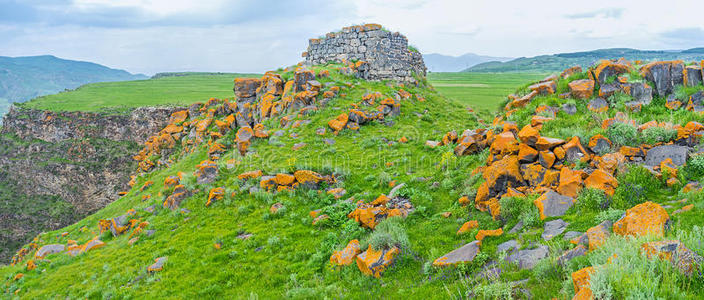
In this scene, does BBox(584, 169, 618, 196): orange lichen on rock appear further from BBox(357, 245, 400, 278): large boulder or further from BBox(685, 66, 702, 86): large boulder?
BBox(685, 66, 702, 86): large boulder

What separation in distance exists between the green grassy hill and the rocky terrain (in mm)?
44

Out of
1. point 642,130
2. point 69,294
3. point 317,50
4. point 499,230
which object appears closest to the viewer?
point 499,230

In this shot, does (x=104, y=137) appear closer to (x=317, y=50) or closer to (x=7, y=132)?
(x=7, y=132)

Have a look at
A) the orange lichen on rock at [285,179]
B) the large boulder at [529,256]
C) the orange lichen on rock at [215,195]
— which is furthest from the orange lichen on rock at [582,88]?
the orange lichen on rock at [215,195]

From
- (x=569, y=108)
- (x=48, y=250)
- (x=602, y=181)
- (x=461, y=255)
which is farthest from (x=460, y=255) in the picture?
(x=48, y=250)

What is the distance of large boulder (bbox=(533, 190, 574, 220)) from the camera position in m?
7.65

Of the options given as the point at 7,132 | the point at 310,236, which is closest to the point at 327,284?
the point at 310,236

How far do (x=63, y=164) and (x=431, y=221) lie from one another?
51325mm

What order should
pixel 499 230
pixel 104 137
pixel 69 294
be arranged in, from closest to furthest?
1. pixel 499 230
2. pixel 69 294
3. pixel 104 137

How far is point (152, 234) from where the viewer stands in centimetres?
1359

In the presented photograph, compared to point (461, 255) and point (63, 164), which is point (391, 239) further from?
point (63, 164)

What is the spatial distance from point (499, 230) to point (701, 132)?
6.20 metres

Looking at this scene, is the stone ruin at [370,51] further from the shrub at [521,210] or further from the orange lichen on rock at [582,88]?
the shrub at [521,210]

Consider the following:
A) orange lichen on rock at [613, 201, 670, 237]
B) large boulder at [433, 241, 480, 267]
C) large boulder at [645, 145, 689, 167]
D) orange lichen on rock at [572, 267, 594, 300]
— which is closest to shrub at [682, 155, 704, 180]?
large boulder at [645, 145, 689, 167]
